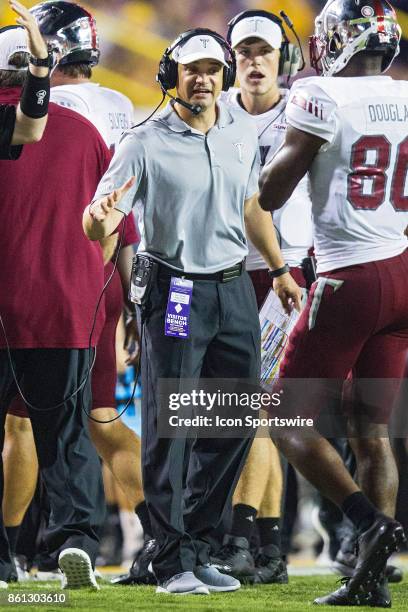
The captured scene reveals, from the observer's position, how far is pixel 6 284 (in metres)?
4.33

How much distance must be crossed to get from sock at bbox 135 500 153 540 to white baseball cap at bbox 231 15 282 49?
63.5 inches

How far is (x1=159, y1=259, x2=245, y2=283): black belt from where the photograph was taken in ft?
14.3

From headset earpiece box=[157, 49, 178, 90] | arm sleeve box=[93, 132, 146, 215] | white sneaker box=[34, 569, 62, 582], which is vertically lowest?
white sneaker box=[34, 569, 62, 582]

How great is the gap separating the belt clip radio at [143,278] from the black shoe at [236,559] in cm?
86

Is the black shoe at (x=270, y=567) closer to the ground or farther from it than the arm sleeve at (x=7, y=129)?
closer to the ground

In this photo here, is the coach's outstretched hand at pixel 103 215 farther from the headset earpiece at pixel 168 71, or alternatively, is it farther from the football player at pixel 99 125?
the football player at pixel 99 125

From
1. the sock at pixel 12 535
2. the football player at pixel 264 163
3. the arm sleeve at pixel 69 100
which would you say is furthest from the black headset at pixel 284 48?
the sock at pixel 12 535

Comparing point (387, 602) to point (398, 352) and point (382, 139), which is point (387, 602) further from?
point (382, 139)

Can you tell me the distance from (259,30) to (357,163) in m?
1.10

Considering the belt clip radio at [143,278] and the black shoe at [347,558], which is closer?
the belt clip radio at [143,278]

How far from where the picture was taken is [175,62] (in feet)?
14.8

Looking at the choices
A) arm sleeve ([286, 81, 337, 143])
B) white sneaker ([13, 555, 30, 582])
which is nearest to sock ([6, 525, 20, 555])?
white sneaker ([13, 555, 30, 582])

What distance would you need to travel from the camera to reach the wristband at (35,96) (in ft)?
13.2

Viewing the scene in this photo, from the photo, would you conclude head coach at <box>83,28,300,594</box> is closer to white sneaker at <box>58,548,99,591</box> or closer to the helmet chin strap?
white sneaker at <box>58,548,99,591</box>
